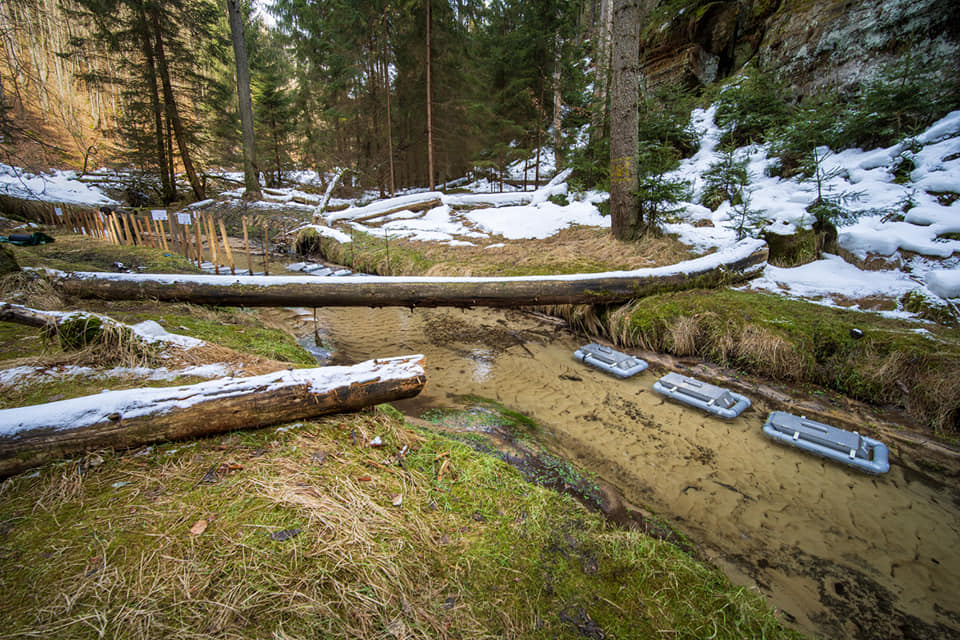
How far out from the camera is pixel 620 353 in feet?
16.5

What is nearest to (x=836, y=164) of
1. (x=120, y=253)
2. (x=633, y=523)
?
(x=633, y=523)

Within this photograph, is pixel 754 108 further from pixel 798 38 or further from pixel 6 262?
pixel 6 262

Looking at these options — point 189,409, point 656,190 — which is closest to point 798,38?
point 656,190

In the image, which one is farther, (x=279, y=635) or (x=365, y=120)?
(x=365, y=120)

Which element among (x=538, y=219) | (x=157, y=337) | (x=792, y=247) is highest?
(x=538, y=219)

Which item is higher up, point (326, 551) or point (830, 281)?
point (830, 281)

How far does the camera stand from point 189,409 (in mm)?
2111

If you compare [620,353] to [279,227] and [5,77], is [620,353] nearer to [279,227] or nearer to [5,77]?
[5,77]

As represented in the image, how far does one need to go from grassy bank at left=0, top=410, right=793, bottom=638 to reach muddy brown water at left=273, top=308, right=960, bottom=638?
0.77m

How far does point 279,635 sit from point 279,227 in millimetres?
15140

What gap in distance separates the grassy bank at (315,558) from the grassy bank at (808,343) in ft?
11.6

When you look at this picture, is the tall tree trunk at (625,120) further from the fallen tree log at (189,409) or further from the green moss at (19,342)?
the green moss at (19,342)

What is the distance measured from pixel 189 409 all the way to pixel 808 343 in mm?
6120

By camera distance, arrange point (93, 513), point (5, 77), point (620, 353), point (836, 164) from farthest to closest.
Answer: point (836, 164) → point (620, 353) → point (5, 77) → point (93, 513)
